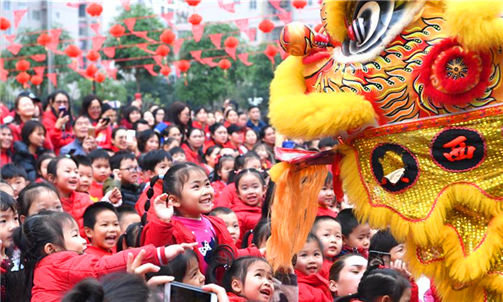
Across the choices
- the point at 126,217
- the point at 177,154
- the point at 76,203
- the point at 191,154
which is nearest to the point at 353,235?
the point at 126,217

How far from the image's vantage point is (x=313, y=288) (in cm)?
396

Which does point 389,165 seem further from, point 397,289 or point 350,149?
point 397,289

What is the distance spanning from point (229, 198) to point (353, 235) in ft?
3.75

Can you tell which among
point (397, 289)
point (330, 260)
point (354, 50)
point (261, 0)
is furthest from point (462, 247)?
point (261, 0)

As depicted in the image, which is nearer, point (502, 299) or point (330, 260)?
point (502, 299)

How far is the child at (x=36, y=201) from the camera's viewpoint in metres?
4.32

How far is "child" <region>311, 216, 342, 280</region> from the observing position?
175 inches

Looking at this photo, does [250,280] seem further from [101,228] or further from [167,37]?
[167,37]

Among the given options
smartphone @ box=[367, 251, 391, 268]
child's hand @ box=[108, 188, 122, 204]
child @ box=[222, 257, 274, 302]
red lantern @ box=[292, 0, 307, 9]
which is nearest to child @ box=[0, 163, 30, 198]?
child's hand @ box=[108, 188, 122, 204]

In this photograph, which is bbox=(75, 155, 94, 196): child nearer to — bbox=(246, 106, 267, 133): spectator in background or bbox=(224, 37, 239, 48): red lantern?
bbox=(246, 106, 267, 133): spectator in background

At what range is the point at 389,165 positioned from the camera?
272cm

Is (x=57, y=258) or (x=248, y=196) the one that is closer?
(x=57, y=258)

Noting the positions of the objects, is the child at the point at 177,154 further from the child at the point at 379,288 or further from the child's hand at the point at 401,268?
the child at the point at 379,288

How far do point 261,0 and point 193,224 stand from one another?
27.2m
